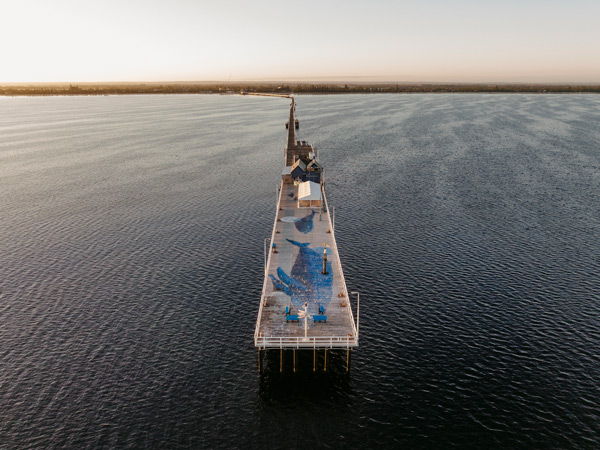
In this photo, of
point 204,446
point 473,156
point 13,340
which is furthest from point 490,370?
point 473,156

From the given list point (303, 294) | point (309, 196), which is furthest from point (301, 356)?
point (309, 196)

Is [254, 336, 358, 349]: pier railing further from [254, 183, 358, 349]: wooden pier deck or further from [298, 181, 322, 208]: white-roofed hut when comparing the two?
[298, 181, 322, 208]: white-roofed hut

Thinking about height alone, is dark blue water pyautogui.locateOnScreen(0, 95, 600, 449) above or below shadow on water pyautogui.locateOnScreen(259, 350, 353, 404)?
above

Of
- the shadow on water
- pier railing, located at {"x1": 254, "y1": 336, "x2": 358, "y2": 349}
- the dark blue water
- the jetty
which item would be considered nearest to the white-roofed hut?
the jetty

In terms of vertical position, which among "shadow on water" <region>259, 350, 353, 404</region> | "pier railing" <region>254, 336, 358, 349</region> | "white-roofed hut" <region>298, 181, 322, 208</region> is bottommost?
"shadow on water" <region>259, 350, 353, 404</region>

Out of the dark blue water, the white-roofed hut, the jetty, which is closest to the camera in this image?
the dark blue water

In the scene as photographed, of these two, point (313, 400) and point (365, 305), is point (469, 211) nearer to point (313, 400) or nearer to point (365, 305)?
point (365, 305)

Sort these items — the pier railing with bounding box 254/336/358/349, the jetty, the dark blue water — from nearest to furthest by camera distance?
the dark blue water, the pier railing with bounding box 254/336/358/349, the jetty

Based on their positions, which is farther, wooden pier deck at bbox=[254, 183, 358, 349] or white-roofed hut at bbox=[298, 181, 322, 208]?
white-roofed hut at bbox=[298, 181, 322, 208]
